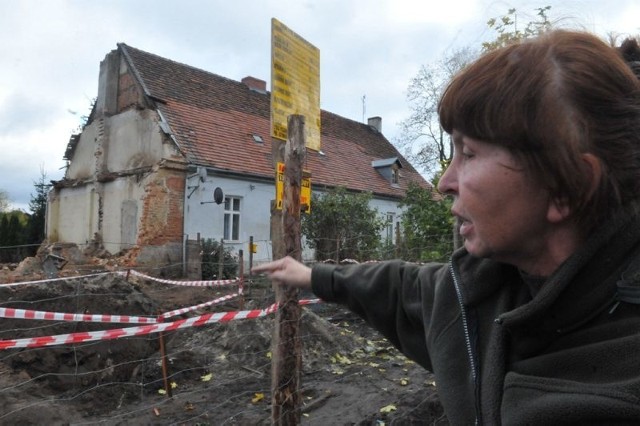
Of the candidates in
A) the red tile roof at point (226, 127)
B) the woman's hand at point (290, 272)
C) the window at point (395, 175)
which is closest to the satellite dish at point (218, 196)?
the red tile roof at point (226, 127)

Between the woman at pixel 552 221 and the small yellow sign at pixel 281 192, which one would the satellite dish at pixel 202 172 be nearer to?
the small yellow sign at pixel 281 192

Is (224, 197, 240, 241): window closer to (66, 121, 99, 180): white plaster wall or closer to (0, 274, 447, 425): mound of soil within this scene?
(66, 121, 99, 180): white plaster wall

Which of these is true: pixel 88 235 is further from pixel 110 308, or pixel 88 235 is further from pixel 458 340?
pixel 458 340

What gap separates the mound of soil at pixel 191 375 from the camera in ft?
16.3

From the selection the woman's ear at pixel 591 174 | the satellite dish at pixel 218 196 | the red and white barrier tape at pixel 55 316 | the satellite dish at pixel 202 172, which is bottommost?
the red and white barrier tape at pixel 55 316

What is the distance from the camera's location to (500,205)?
3.76 ft

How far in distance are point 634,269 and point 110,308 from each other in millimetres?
8068

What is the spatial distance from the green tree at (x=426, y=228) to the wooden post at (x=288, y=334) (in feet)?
17.8

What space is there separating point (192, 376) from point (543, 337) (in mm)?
6175

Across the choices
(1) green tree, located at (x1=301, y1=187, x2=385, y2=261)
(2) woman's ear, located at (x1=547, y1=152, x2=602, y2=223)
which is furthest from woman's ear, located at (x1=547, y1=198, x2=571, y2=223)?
(1) green tree, located at (x1=301, y1=187, x2=385, y2=261)

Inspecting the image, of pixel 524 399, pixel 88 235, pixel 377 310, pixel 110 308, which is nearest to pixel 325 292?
pixel 377 310

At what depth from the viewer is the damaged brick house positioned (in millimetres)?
17672

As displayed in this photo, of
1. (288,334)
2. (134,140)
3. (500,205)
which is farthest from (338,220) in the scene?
(500,205)

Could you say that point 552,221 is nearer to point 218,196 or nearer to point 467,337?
point 467,337
